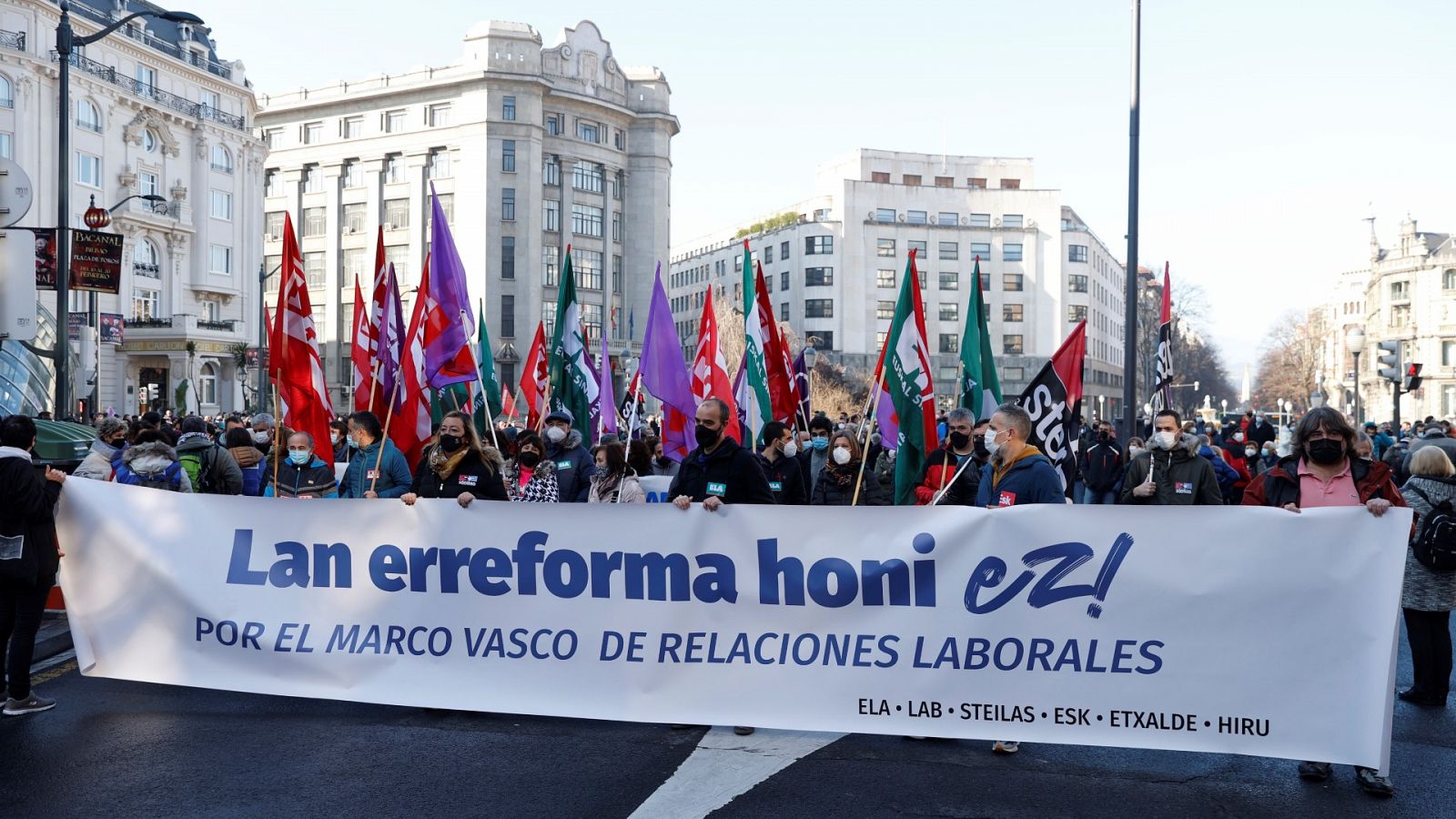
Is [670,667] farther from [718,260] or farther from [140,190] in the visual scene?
[718,260]

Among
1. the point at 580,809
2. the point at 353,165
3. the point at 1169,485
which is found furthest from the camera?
the point at 353,165

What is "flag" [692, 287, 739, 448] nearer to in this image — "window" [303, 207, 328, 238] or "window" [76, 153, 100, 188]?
"window" [76, 153, 100, 188]

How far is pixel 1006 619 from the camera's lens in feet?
19.0

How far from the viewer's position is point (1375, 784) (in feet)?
17.6

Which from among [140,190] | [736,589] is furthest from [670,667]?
[140,190]

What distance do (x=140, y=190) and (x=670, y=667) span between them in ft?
199

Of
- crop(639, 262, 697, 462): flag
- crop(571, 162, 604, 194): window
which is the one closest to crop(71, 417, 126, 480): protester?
crop(639, 262, 697, 462): flag

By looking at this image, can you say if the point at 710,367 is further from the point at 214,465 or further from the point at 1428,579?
the point at 1428,579

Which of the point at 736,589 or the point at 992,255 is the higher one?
the point at 992,255

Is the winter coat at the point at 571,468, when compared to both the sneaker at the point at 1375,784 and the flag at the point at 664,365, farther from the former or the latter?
the sneaker at the point at 1375,784

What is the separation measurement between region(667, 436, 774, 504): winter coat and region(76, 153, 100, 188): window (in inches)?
2199

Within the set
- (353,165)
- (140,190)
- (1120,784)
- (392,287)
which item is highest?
(353,165)

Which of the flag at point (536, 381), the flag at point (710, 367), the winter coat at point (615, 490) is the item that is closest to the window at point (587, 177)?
the flag at point (536, 381)

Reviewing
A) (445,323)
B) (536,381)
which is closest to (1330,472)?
(445,323)
